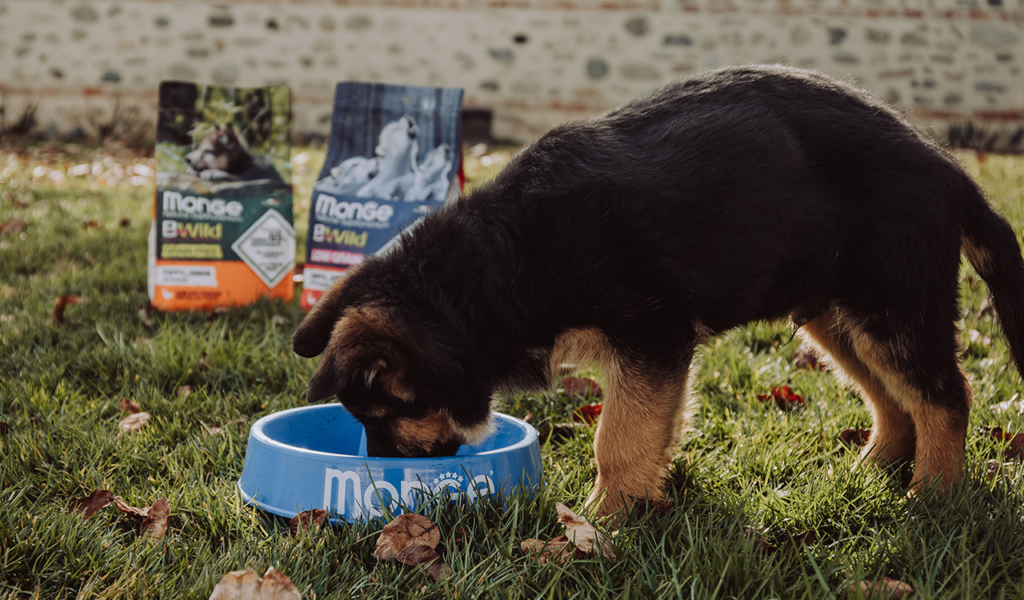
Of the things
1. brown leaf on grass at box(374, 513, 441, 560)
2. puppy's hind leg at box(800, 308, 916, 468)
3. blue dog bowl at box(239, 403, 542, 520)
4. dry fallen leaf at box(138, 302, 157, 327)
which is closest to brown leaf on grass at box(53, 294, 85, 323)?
dry fallen leaf at box(138, 302, 157, 327)

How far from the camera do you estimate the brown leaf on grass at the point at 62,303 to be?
12.7 ft

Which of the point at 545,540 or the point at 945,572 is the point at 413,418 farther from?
the point at 945,572

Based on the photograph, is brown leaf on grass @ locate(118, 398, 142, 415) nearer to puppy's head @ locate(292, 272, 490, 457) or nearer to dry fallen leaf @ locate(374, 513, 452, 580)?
puppy's head @ locate(292, 272, 490, 457)

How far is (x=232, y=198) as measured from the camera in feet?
14.6

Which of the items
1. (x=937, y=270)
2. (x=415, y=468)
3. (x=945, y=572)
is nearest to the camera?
(x=945, y=572)

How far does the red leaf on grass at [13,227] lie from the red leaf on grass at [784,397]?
17.2 feet

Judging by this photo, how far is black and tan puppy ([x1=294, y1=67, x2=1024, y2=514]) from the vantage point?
227 centimetres

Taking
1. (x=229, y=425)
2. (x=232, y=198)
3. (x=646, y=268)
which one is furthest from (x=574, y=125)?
(x=232, y=198)

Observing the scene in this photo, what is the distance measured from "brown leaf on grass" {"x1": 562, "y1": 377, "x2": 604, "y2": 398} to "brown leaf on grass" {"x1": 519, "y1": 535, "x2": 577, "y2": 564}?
1.32 meters

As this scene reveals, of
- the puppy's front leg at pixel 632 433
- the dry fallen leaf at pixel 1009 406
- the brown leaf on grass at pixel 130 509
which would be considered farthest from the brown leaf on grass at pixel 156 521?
the dry fallen leaf at pixel 1009 406

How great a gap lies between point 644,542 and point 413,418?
731 millimetres

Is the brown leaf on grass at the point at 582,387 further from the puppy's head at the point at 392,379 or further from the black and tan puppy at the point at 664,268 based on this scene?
the puppy's head at the point at 392,379

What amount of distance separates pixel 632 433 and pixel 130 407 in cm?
195

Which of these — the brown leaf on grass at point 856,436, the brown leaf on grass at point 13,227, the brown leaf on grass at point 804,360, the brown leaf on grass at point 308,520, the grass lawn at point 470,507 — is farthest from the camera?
the brown leaf on grass at point 13,227
